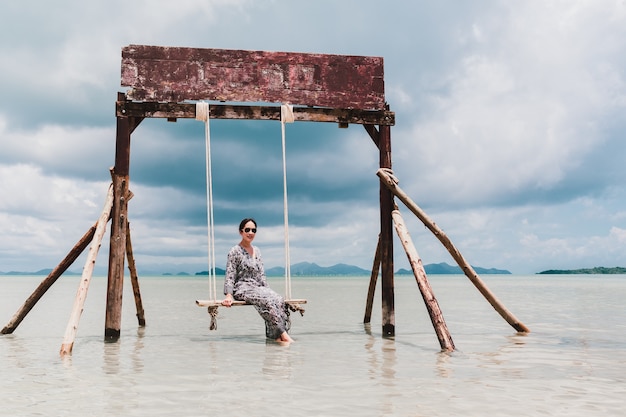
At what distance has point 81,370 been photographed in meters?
6.93

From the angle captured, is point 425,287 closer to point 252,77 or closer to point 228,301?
point 228,301

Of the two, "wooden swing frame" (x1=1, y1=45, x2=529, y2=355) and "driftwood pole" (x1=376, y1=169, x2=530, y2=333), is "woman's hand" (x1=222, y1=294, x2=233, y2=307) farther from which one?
"driftwood pole" (x1=376, y1=169, x2=530, y2=333)

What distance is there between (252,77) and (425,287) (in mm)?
4260

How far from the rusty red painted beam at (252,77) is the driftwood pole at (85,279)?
1819 mm

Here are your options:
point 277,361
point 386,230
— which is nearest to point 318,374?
point 277,361

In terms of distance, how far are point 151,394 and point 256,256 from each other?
4.21 m

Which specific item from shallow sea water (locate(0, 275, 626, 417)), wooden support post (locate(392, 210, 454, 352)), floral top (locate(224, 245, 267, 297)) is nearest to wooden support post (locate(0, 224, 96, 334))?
shallow sea water (locate(0, 275, 626, 417))

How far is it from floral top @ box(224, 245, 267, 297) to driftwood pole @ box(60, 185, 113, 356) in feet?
6.26

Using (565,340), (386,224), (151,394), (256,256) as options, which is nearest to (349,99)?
(386,224)

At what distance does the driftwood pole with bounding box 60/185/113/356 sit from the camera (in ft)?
26.6

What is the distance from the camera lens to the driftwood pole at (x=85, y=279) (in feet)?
26.6

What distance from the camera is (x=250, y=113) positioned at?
974 cm

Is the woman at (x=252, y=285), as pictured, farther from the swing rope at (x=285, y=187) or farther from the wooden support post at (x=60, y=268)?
the wooden support post at (x=60, y=268)

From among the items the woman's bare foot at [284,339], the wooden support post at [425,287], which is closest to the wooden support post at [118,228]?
the woman's bare foot at [284,339]
